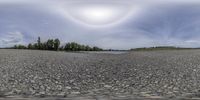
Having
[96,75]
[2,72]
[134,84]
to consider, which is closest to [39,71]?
[2,72]

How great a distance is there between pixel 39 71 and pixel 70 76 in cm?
264

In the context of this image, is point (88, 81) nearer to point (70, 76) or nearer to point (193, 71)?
point (70, 76)

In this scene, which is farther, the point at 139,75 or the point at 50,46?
the point at 50,46

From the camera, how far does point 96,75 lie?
76.4 feet

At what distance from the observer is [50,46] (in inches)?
3314

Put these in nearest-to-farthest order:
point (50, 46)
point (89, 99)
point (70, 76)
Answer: point (89, 99)
point (70, 76)
point (50, 46)

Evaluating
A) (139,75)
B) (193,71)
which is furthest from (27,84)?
(193,71)

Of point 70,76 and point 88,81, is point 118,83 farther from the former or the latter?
point 70,76

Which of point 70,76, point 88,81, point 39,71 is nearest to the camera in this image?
point 88,81

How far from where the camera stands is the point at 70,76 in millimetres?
22797

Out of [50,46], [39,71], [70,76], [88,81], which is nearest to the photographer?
[88,81]

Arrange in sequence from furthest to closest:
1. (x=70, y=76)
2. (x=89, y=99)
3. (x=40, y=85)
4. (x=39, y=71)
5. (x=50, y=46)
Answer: (x=50, y=46)
(x=39, y=71)
(x=70, y=76)
(x=40, y=85)
(x=89, y=99)

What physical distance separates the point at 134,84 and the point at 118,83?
3.02 feet

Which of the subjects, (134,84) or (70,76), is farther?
(70,76)
